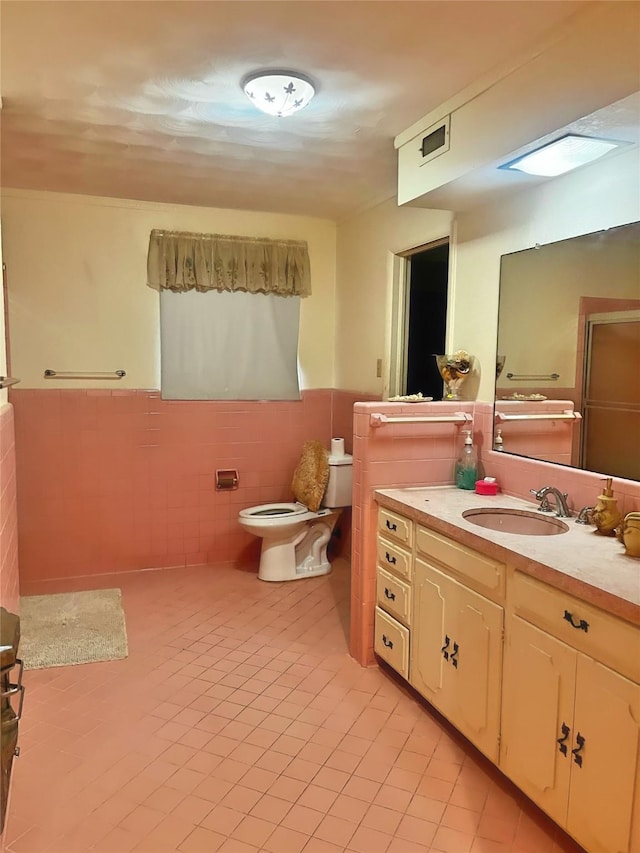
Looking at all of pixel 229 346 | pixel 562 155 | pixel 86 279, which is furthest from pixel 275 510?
pixel 562 155

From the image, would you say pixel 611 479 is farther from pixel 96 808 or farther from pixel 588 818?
pixel 96 808

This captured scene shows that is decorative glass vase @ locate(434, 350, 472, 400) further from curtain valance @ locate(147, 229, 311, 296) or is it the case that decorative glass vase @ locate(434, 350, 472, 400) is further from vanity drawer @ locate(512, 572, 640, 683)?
curtain valance @ locate(147, 229, 311, 296)

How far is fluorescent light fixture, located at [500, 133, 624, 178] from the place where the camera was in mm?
1999

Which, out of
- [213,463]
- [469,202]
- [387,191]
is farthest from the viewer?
[213,463]

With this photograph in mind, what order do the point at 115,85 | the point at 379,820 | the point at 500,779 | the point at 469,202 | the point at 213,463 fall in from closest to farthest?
the point at 379,820
the point at 500,779
the point at 115,85
the point at 469,202
the point at 213,463

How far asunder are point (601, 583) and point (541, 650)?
1.03 ft

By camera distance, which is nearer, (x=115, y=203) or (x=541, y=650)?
(x=541, y=650)

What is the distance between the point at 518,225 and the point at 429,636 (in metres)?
1.71

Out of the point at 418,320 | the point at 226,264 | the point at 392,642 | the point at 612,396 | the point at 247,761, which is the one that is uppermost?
the point at 226,264

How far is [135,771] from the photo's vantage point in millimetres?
2062

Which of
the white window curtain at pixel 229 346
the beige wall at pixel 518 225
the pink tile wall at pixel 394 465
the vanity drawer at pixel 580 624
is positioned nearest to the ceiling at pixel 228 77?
the beige wall at pixel 518 225

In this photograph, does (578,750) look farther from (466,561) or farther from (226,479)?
(226,479)

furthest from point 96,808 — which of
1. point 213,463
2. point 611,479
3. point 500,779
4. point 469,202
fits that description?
point 469,202

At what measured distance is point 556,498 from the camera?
2.24 metres
